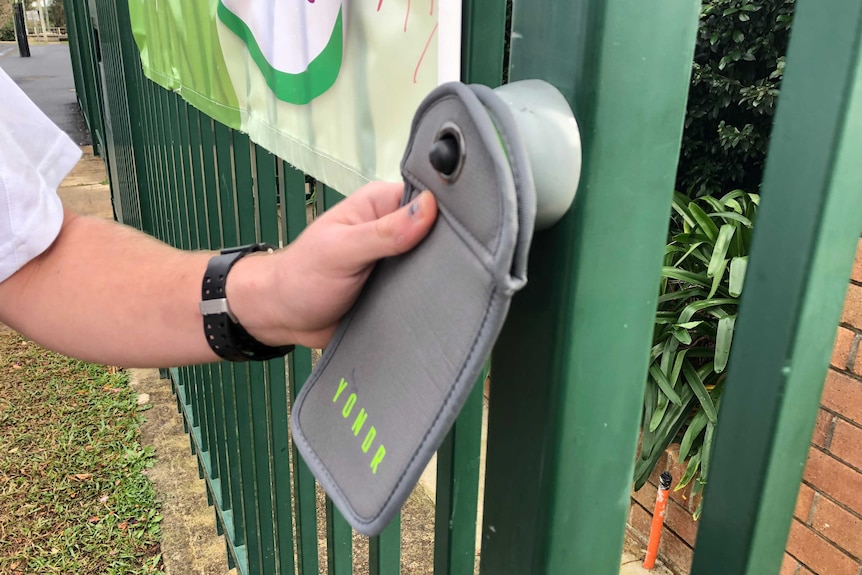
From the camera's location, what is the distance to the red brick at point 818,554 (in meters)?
2.16

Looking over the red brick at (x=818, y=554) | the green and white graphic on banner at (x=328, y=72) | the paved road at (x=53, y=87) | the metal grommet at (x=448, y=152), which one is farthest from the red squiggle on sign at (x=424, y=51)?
→ the paved road at (x=53, y=87)

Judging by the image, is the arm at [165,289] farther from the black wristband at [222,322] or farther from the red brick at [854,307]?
the red brick at [854,307]

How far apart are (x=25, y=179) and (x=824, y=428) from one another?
2199 mm

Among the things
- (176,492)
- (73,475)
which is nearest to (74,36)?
(73,475)

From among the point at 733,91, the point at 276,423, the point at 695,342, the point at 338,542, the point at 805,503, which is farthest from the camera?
the point at 733,91

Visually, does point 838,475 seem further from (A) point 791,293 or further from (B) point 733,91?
(A) point 791,293

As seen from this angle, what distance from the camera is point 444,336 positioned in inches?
22.0

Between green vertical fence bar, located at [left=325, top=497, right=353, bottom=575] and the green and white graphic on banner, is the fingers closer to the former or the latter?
the green and white graphic on banner

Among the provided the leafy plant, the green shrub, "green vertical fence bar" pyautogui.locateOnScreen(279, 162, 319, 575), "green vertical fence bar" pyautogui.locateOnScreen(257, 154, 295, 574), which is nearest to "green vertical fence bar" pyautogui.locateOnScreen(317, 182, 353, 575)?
"green vertical fence bar" pyautogui.locateOnScreen(279, 162, 319, 575)

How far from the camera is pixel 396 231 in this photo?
62 cm

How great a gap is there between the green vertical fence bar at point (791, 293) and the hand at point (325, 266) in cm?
26

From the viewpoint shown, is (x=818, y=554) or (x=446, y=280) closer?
(x=446, y=280)

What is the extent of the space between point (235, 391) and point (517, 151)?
65.8 inches

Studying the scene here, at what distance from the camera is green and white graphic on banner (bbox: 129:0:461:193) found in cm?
82
